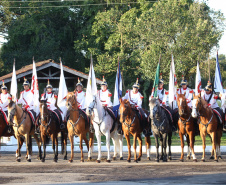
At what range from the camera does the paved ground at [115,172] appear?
12219 millimetres

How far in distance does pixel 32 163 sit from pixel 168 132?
16.9ft

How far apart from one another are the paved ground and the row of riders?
2.81ft

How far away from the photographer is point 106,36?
1688 inches

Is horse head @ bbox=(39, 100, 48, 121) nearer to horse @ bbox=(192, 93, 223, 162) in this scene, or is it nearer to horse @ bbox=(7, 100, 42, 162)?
horse @ bbox=(7, 100, 42, 162)

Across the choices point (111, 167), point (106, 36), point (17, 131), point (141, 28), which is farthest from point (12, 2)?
point (111, 167)

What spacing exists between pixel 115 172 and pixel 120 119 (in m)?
3.20

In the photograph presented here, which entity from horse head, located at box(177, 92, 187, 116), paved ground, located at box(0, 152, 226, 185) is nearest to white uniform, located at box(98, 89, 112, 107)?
paved ground, located at box(0, 152, 226, 185)

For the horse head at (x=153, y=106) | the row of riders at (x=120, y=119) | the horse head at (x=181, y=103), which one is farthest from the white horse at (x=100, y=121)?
the horse head at (x=181, y=103)

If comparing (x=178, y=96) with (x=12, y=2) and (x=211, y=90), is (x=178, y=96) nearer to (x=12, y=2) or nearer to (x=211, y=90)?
(x=211, y=90)

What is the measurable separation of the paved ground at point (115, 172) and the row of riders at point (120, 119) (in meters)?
0.86

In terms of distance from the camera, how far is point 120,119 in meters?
17.0

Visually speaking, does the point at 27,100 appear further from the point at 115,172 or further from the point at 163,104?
the point at 115,172

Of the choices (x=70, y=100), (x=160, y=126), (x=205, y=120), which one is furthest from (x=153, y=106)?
(x=70, y=100)

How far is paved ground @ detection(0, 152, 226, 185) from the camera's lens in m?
12.2
